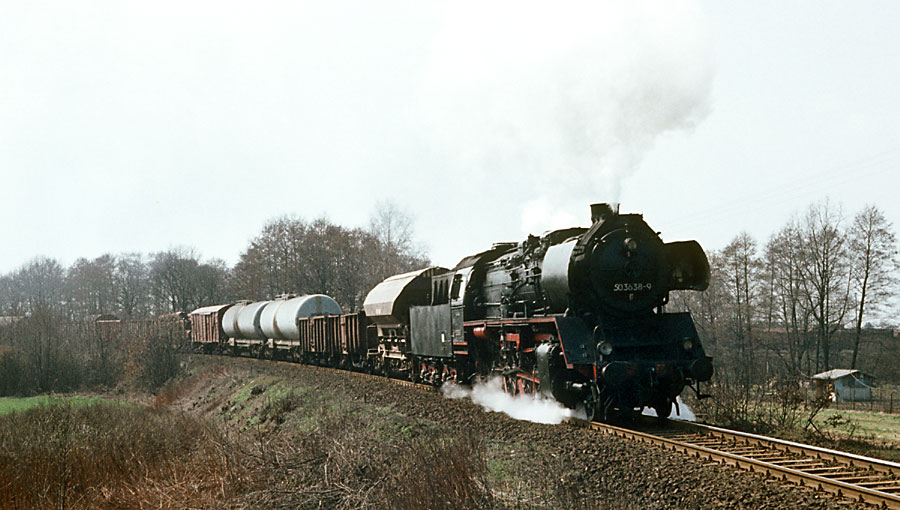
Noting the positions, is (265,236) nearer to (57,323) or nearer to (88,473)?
(57,323)

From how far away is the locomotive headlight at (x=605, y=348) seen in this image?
12062 mm

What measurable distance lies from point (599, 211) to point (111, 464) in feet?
36.0

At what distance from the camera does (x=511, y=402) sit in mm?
14945

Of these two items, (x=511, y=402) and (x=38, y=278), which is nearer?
(x=511, y=402)

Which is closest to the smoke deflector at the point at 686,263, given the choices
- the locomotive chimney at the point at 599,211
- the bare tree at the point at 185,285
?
the locomotive chimney at the point at 599,211

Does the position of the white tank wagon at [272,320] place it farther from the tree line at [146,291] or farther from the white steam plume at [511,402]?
the white steam plume at [511,402]

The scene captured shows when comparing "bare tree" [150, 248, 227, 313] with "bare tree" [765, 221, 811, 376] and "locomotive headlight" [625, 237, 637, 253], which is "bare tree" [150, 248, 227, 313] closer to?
"bare tree" [765, 221, 811, 376]

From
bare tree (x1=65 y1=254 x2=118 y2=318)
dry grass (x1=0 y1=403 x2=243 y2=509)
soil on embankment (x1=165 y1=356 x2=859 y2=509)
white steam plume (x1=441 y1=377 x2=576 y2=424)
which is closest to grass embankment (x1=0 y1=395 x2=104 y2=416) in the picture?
dry grass (x1=0 y1=403 x2=243 y2=509)

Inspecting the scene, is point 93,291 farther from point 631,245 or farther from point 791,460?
point 791,460

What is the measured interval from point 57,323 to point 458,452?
3634cm

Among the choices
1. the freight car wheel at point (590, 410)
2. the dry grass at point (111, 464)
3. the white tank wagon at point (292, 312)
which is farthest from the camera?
the white tank wagon at point (292, 312)

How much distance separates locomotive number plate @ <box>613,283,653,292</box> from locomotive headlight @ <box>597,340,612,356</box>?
1.00 metres

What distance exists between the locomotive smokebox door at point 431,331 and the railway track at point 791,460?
276 inches

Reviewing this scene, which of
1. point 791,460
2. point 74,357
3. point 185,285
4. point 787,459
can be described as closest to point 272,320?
point 74,357
